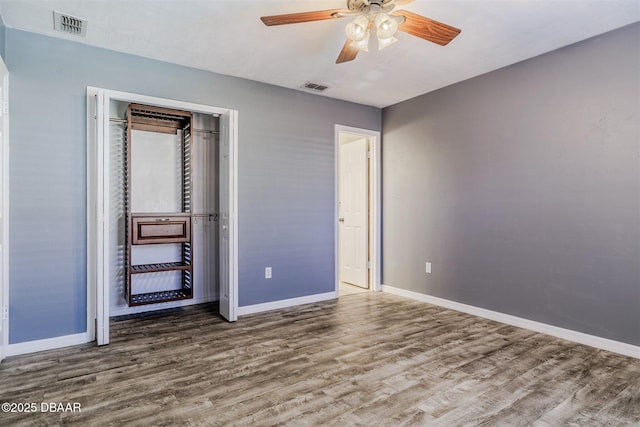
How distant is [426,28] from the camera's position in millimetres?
2211

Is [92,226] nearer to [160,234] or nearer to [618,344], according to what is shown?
[160,234]

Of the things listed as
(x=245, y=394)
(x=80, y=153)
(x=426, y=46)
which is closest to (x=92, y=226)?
(x=80, y=153)

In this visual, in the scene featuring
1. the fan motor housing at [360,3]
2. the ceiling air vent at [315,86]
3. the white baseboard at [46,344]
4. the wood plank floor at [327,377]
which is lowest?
the wood plank floor at [327,377]

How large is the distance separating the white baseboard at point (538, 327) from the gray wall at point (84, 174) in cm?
126

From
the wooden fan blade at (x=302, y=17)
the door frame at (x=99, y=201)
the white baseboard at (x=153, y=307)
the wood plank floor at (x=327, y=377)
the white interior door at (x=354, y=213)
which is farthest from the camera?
the white interior door at (x=354, y=213)

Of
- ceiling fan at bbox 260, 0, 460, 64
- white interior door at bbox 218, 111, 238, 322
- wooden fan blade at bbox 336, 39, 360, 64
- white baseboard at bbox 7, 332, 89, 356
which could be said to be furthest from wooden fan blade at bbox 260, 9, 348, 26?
white baseboard at bbox 7, 332, 89, 356

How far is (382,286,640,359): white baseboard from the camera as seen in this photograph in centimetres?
273

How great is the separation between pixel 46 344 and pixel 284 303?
2.15m

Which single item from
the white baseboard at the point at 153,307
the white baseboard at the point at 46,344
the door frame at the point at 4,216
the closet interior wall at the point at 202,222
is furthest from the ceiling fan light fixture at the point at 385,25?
the white baseboard at the point at 153,307

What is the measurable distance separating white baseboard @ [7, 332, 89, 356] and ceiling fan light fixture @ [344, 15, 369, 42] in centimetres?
311

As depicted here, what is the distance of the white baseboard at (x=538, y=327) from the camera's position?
2728mm

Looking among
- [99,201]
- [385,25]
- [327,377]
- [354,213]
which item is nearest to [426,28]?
[385,25]

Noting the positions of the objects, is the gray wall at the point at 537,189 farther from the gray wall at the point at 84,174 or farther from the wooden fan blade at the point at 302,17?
the wooden fan blade at the point at 302,17

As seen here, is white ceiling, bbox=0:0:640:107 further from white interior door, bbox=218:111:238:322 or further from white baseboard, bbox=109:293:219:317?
white baseboard, bbox=109:293:219:317
